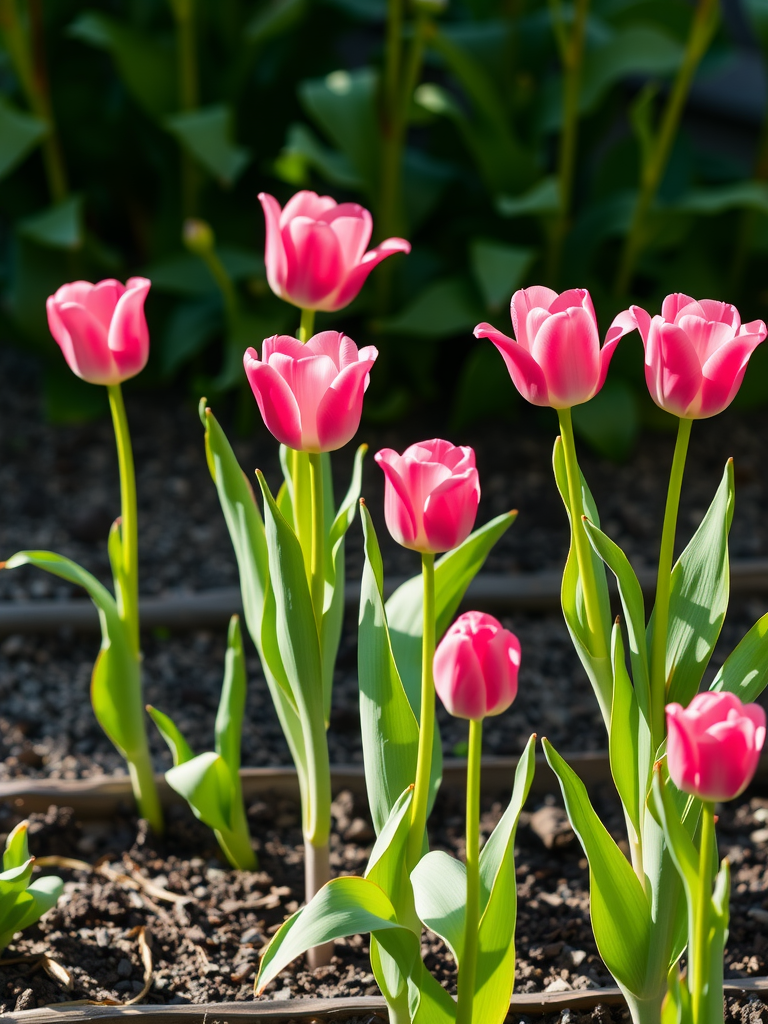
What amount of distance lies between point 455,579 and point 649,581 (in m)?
0.92

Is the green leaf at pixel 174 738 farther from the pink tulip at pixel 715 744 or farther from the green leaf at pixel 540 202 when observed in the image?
the green leaf at pixel 540 202

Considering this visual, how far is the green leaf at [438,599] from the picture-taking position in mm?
1009

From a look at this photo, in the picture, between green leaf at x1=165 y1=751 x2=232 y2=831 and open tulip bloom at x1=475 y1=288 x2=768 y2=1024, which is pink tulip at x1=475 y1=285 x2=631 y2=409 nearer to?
open tulip bloom at x1=475 y1=288 x2=768 y2=1024

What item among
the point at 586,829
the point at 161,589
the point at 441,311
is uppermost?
the point at 586,829

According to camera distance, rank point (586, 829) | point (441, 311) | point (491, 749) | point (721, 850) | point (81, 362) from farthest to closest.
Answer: point (441, 311)
point (491, 749)
point (721, 850)
point (81, 362)
point (586, 829)

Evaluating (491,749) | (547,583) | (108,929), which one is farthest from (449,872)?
(547,583)

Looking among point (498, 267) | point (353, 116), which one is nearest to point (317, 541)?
point (498, 267)

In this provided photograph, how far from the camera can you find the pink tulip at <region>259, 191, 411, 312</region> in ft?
3.04

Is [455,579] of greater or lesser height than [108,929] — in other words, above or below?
above

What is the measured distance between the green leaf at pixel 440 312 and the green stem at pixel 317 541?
1271 mm

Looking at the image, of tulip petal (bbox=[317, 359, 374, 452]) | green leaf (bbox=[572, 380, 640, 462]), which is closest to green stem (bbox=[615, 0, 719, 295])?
green leaf (bbox=[572, 380, 640, 462])

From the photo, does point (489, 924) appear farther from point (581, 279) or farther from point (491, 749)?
point (581, 279)

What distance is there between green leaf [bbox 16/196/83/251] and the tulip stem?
181 cm

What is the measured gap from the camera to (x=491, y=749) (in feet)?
5.10
